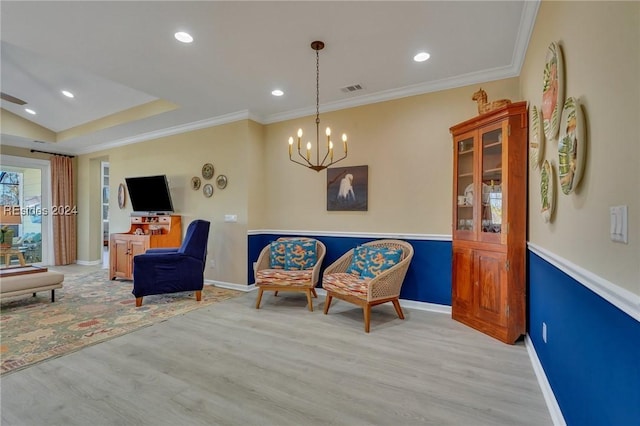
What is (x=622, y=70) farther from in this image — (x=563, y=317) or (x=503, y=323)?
(x=503, y=323)

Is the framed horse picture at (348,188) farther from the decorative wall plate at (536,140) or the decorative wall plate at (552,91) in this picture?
the decorative wall plate at (552,91)

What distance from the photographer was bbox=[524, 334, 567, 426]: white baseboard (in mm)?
1676

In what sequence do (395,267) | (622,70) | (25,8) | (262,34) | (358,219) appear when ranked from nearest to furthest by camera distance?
(622,70) < (25,8) < (262,34) < (395,267) < (358,219)

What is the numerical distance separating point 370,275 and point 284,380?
164 cm

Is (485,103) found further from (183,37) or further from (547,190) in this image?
(183,37)

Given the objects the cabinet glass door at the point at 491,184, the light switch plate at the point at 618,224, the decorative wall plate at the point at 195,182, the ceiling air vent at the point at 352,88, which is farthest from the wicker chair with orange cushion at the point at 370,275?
the decorative wall plate at the point at 195,182

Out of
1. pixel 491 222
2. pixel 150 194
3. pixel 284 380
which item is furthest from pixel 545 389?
pixel 150 194

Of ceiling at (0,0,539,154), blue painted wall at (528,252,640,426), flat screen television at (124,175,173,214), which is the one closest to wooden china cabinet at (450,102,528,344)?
blue painted wall at (528,252,640,426)

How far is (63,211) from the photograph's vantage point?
270 inches

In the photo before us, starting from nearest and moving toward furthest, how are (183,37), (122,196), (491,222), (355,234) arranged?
(183,37), (491,222), (355,234), (122,196)

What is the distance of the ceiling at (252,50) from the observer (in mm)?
2369

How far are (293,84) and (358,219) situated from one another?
1.96 metres

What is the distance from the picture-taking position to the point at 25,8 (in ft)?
7.80

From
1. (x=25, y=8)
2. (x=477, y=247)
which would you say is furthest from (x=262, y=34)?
(x=477, y=247)
